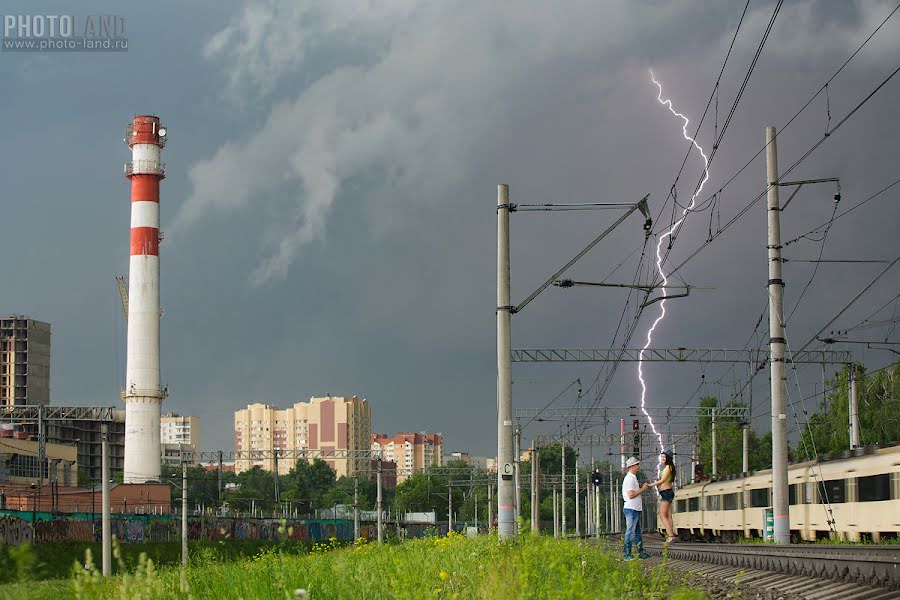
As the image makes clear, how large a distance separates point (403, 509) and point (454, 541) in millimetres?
122435

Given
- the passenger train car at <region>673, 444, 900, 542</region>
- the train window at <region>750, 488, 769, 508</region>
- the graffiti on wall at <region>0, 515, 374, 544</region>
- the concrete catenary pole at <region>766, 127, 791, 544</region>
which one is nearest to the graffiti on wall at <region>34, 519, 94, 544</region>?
the graffiti on wall at <region>0, 515, 374, 544</region>

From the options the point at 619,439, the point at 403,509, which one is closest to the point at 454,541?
the point at 619,439

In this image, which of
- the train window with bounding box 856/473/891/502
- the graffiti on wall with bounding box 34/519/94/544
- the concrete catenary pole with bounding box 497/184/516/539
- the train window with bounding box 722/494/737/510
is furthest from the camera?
the graffiti on wall with bounding box 34/519/94/544

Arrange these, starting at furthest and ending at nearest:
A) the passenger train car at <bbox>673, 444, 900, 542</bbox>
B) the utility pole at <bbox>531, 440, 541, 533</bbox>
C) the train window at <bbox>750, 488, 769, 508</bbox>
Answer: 1. the utility pole at <bbox>531, 440, 541, 533</bbox>
2. the train window at <bbox>750, 488, 769, 508</bbox>
3. the passenger train car at <bbox>673, 444, 900, 542</bbox>

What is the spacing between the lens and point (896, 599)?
12.0m

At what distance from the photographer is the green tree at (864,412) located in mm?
70375

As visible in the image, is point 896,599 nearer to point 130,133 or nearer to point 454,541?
point 454,541

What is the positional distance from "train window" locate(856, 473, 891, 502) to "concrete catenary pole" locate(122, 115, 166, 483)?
65.7 metres

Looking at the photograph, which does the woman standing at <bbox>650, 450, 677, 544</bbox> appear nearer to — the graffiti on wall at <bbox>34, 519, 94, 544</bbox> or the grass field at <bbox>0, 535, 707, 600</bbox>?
the grass field at <bbox>0, 535, 707, 600</bbox>

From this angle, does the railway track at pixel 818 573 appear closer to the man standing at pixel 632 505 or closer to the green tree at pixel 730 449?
the man standing at pixel 632 505

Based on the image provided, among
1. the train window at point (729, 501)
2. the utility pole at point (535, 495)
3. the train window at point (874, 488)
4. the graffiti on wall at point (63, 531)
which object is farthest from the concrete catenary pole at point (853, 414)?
the graffiti on wall at point (63, 531)

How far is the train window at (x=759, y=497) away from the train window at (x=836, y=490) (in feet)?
23.9

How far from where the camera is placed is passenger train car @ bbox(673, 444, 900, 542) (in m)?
26.8

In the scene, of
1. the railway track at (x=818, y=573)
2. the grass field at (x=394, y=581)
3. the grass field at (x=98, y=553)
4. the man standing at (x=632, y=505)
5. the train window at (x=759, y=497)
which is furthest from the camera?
the train window at (x=759, y=497)
